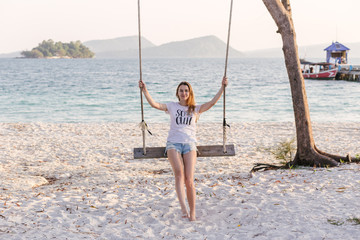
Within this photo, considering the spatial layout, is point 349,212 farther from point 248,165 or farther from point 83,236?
point 248,165

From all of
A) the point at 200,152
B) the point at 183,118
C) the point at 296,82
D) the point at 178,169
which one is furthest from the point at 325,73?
the point at 178,169

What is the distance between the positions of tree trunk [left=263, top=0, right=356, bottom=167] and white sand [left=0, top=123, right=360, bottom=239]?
0.41 m

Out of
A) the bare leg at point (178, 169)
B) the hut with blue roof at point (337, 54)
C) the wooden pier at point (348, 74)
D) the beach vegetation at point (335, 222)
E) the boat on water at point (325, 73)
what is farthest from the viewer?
the hut with blue roof at point (337, 54)

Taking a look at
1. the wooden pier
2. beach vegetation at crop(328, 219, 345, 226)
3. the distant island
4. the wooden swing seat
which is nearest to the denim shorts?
the wooden swing seat

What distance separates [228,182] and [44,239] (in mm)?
3063

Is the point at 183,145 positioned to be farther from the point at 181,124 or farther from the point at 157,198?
the point at 157,198

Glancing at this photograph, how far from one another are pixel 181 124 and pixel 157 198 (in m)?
1.35

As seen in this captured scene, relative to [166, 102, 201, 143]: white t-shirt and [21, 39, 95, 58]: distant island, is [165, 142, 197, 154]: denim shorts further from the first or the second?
[21, 39, 95, 58]: distant island

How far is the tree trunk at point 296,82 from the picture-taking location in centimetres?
689

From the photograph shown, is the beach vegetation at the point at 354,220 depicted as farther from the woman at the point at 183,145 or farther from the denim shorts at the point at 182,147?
the denim shorts at the point at 182,147

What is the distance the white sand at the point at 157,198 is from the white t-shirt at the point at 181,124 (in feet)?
3.04

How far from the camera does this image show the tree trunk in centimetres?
689

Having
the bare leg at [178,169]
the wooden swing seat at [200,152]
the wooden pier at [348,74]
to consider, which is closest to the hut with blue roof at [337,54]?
the wooden pier at [348,74]

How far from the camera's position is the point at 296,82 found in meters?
6.91
